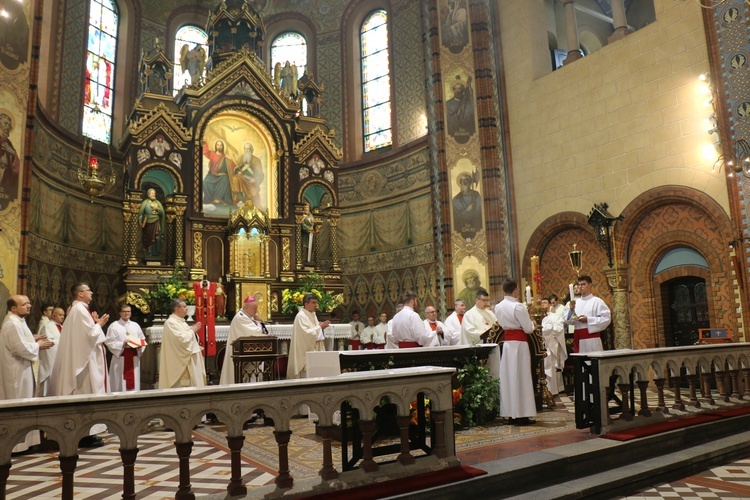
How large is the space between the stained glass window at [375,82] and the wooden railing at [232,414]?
572 inches

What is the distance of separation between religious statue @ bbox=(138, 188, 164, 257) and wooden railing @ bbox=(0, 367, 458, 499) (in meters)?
9.78

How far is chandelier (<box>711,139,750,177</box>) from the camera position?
1068 centimetres

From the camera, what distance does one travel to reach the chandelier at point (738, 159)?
10.7 metres

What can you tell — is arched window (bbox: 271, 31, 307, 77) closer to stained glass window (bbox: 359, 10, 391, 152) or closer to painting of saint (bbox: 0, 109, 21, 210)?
stained glass window (bbox: 359, 10, 391, 152)

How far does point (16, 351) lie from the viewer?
257 inches

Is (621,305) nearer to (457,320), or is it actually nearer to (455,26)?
(457,320)

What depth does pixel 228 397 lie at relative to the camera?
12.3 feet

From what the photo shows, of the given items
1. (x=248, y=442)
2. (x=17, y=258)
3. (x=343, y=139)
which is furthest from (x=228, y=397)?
(x=343, y=139)

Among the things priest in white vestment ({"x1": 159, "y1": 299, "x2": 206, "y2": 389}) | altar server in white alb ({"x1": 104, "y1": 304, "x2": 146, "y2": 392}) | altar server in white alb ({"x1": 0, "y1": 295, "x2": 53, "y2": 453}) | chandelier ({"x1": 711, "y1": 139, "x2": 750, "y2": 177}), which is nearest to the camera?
altar server in white alb ({"x1": 0, "y1": 295, "x2": 53, "y2": 453})

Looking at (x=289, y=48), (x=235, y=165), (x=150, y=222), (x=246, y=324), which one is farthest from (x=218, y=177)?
(x=289, y=48)

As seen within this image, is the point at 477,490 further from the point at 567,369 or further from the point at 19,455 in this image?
the point at 567,369

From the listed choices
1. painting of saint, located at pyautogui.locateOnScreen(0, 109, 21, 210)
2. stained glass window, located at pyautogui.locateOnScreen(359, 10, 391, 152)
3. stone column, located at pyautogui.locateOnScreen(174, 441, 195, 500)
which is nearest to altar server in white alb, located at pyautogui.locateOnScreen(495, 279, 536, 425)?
stone column, located at pyautogui.locateOnScreen(174, 441, 195, 500)

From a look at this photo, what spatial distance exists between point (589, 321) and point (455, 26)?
10939 millimetres

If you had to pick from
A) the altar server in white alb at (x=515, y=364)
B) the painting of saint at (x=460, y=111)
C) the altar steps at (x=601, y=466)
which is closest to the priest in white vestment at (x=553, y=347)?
the altar server in white alb at (x=515, y=364)
